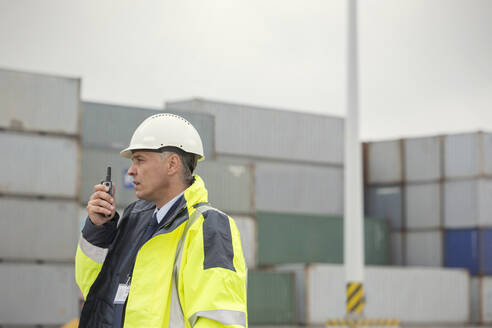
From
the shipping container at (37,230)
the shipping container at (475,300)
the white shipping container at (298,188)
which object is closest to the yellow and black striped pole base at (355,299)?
the shipping container at (37,230)

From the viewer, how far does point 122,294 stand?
3344 mm

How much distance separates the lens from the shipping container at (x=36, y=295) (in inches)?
837

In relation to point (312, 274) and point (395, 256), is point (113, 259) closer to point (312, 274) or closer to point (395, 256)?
point (312, 274)

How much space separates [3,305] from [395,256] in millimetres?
22678

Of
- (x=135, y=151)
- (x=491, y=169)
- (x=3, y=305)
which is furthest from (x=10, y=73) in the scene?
(x=491, y=169)

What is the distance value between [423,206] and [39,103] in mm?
21431

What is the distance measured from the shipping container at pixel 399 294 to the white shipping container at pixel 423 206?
11.6 ft

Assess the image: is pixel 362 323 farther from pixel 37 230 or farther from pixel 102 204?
pixel 102 204

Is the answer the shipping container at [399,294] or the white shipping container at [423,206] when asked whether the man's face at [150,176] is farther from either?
the white shipping container at [423,206]

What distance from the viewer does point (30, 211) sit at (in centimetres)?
2191

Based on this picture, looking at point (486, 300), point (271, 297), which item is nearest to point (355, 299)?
point (271, 297)

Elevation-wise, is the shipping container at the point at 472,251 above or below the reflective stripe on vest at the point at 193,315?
above

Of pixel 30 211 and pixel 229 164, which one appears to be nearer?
pixel 30 211

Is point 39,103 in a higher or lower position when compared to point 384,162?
lower
